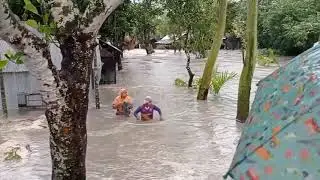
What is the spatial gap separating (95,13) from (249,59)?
5.93 meters

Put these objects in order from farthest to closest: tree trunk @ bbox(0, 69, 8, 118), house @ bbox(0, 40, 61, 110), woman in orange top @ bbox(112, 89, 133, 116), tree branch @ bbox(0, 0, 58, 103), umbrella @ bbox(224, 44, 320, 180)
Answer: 1. house @ bbox(0, 40, 61, 110)
2. woman in orange top @ bbox(112, 89, 133, 116)
3. tree trunk @ bbox(0, 69, 8, 118)
4. tree branch @ bbox(0, 0, 58, 103)
5. umbrella @ bbox(224, 44, 320, 180)

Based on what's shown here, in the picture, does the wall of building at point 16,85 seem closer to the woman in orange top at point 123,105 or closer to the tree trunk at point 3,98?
the tree trunk at point 3,98

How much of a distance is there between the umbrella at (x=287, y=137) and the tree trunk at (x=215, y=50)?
9244 mm

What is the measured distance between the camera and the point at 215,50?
13.5m

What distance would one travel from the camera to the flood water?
7832mm

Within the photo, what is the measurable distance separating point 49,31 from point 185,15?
13292 mm

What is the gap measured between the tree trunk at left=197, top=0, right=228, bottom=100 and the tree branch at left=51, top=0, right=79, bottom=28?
819 centimetres

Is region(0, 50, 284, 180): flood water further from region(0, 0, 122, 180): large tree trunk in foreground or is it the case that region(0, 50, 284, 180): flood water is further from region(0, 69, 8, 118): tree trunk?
region(0, 0, 122, 180): large tree trunk in foreground

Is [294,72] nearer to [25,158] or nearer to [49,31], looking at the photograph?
[49,31]

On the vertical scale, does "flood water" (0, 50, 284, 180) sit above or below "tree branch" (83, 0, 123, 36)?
below

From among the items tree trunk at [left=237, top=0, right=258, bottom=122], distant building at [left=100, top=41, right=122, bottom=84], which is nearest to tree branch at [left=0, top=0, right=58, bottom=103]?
tree trunk at [left=237, top=0, right=258, bottom=122]

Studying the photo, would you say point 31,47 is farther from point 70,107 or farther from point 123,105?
point 123,105

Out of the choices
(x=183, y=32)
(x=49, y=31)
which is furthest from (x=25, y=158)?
(x=183, y=32)

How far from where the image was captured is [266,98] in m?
4.26
